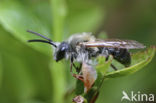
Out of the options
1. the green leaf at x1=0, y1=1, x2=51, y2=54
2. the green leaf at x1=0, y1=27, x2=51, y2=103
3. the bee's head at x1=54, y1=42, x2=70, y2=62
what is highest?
the green leaf at x1=0, y1=1, x2=51, y2=54

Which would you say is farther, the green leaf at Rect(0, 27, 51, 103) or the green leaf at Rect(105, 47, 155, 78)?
the green leaf at Rect(0, 27, 51, 103)

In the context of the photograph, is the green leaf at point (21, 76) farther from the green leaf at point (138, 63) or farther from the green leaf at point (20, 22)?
the green leaf at point (138, 63)

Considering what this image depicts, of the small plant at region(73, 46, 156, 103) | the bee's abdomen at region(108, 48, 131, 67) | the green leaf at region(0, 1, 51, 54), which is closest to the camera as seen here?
the small plant at region(73, 46, 156, 103)

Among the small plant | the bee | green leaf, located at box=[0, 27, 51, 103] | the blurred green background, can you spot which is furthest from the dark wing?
green leaf, located at box=[0, 27, 51, 103]

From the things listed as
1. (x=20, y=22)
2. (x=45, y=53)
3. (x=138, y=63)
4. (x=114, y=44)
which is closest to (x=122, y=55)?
(x=114, y=44)

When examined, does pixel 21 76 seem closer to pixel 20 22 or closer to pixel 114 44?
pixel 20 22

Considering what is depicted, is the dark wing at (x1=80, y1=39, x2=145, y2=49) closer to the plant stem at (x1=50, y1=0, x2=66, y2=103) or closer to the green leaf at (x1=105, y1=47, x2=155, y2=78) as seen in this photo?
the green leaf at (x1=105, y1=47, x2=155, y2=78)

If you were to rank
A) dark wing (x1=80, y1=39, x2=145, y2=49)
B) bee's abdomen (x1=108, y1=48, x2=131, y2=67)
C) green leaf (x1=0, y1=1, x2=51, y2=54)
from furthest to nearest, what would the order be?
1. green leaf (x1=0, y1=1, x2=51, y2=54)
2. bee's abdomen (x1=108, y1=48, x2=131, y2=67)
3. dark wing (x1=80, y1=39, x2=145, y2=49)
